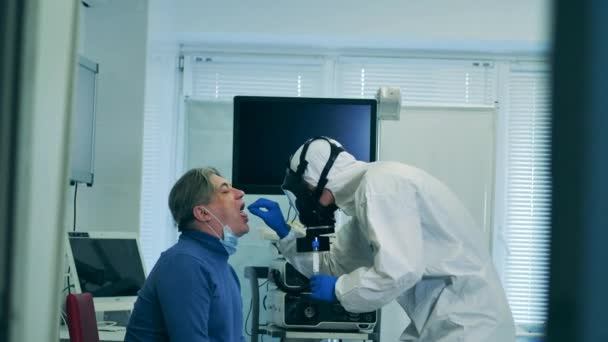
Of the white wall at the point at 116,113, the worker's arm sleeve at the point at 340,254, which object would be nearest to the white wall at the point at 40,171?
the worker's arm sleeve at the point at 340,254

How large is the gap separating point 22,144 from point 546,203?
0.26 m

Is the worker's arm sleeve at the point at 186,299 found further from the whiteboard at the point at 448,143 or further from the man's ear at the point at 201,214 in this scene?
the whiteboard at the point at 448,143

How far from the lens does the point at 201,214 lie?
2.30 meters

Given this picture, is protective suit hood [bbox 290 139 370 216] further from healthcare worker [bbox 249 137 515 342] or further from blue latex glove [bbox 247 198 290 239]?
blue latex glove [bbox 247 198 290 239]

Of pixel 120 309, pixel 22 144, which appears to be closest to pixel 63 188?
pixel 22 144

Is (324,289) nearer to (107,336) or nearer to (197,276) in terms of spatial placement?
(197,276)

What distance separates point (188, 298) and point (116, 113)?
2.01m

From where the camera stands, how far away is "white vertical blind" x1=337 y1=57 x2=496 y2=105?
5312 mm

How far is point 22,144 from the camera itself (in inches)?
15.8

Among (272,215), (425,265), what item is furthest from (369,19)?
(425,265)

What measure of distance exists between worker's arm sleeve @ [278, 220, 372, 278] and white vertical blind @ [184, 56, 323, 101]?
268 cm

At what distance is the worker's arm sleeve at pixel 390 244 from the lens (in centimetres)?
202

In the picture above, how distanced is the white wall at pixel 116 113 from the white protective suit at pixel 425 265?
6.20 ft

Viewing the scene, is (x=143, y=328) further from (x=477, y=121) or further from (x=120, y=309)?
(x=477, y=121)
